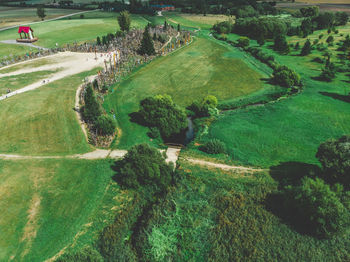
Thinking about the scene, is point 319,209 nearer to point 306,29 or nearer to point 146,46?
point 146,46

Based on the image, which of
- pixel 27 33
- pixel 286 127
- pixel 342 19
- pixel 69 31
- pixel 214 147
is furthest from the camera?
pixel 342 19

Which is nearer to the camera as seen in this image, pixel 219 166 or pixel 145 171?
pixel 145 171

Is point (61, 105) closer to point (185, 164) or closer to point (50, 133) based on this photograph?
point (50, 133)

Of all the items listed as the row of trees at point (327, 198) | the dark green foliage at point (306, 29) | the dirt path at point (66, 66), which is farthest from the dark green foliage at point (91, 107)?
the dark green foliage at point (306, 29)

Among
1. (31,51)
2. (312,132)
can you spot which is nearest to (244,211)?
(312,132)

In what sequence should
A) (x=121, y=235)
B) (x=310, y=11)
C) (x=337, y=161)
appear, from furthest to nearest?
(x=310, y=11), (x=337, y=161), (x=121, y=235)

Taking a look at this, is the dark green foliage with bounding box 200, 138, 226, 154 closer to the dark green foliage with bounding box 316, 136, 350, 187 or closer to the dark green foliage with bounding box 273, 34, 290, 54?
the dark green foliage with bounding box 316, 136, 350, 187

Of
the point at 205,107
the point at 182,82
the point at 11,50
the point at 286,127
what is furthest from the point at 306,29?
the point at 11,50

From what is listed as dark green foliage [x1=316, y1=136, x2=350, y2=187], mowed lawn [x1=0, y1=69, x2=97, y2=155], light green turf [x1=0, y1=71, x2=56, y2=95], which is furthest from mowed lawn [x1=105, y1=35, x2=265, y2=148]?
dark green foliage [x1=316, y1=136, x2=350, y2=187]
